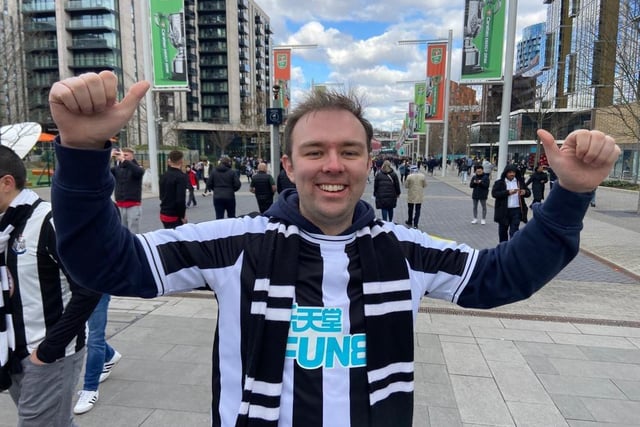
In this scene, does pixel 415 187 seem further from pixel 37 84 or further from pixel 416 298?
pixel 37 84

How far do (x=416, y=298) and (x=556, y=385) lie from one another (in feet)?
10.3

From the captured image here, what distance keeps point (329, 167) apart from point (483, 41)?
1432cm

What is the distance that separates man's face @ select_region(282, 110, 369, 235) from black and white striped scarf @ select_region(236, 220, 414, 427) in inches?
4.2

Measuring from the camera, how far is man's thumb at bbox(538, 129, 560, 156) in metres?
1.39

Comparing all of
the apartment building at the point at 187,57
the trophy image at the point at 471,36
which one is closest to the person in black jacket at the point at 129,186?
the trophy image at the point at 471,36

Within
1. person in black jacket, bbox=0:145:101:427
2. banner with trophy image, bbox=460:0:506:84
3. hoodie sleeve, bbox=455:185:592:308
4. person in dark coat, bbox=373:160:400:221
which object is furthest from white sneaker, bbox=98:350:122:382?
Result: banner with trophy image, bbox=460:0:506:84

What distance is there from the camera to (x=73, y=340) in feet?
7.47

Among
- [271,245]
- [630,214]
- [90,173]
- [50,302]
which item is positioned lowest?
[630,214]

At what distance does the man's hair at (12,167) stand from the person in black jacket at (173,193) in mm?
5298

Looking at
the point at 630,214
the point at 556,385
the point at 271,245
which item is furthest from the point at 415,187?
the point at 271,245

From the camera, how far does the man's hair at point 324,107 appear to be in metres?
1.59

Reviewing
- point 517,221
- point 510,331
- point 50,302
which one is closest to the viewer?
point 50,302

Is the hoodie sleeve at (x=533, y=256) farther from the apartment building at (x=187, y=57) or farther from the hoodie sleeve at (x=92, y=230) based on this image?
the apartment building at (x=187, y=57)

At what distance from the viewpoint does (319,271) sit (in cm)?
147
